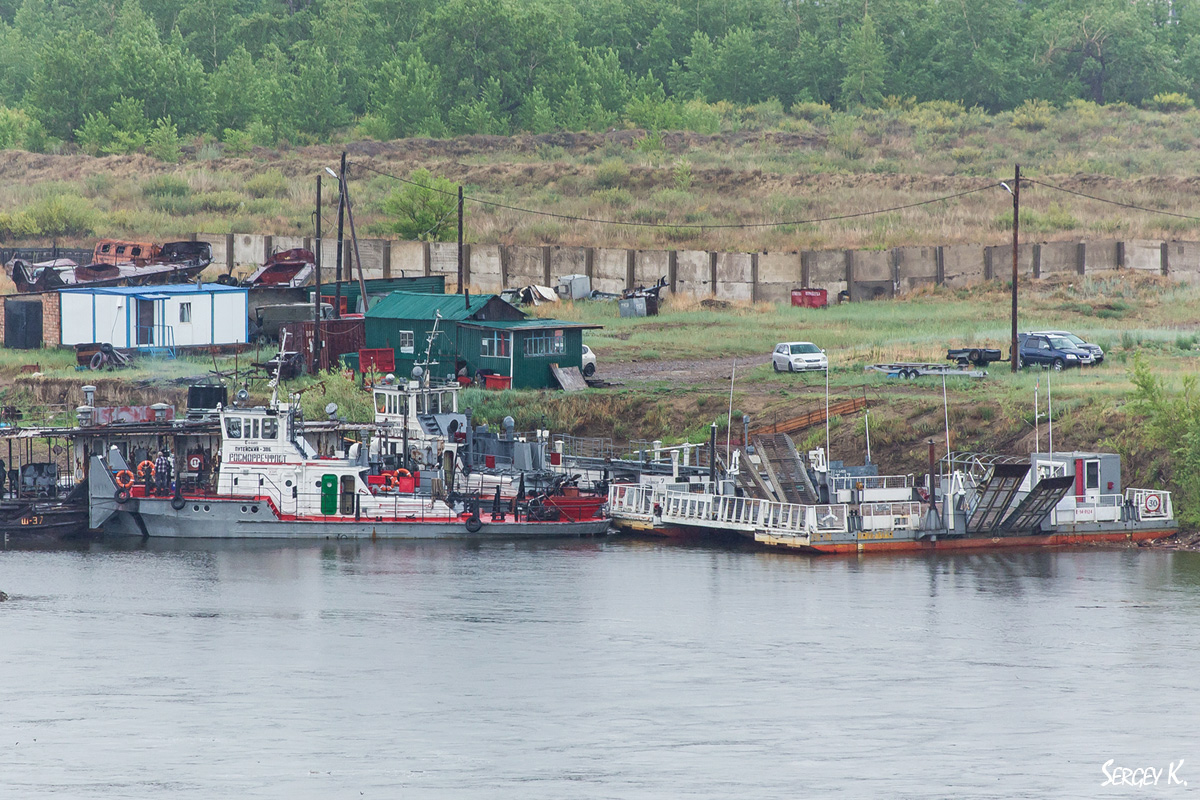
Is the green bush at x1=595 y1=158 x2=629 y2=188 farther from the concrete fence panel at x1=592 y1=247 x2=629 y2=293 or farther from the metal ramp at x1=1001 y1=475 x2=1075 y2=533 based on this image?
the metal ramp at x1=1001 y1=475 x2=1075 y2=533

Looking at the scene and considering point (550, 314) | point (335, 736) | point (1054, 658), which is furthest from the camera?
point (550, 314)

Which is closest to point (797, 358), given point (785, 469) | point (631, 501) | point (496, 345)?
point (496, 345)

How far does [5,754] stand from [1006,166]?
8754 centimetres

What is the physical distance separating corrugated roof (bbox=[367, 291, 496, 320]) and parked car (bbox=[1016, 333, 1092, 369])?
18.4 metres

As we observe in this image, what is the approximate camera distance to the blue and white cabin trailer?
228 ft

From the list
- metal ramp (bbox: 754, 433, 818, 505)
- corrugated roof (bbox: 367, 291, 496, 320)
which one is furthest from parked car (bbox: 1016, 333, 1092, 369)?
corrugated roof (bbox: 367, 291, 496, 320)

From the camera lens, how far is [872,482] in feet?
165

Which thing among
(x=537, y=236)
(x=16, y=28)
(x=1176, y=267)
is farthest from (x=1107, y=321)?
(x=16, y=28)

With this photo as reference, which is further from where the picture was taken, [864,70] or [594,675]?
[864,70]

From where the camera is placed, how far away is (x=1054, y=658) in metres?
37.2

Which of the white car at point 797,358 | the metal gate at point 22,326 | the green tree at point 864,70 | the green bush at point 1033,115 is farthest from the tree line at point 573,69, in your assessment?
the white car at point 797,358

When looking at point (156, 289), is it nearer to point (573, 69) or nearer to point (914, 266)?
point (914, 266)

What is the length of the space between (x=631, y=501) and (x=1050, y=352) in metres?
16.8

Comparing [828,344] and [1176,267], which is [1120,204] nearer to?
[1176,267]
